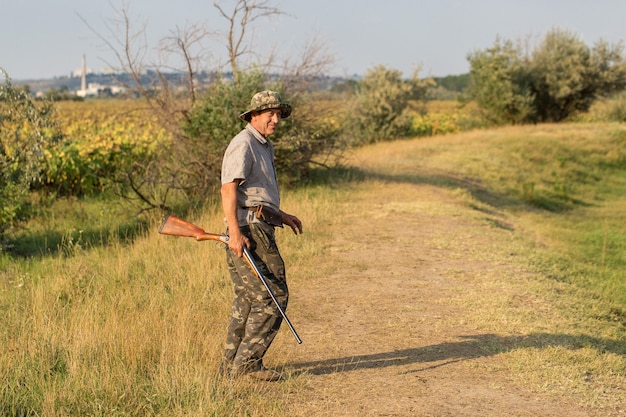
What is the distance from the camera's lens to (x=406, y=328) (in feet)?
22.4

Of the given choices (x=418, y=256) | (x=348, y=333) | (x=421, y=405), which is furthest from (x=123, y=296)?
(x=418, y=256)

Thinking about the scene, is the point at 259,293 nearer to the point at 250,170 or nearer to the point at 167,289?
the point at 250,170

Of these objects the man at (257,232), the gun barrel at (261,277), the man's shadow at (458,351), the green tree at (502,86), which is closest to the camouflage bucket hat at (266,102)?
the man at (257,232)

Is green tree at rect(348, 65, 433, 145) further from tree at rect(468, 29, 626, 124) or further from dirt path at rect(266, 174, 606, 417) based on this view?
dirt path at rect(266, 174, 606, 417)

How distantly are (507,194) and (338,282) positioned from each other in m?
10.7

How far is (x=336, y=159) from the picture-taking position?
15953 millimetres

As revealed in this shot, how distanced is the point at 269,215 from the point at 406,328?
2238 mm

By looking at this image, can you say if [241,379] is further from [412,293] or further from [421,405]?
[412,293]

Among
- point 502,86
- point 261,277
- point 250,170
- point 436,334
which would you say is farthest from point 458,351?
point 502,86

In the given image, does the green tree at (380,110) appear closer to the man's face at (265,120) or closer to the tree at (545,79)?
the tree at (545,79)

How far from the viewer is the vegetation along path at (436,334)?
5172mm

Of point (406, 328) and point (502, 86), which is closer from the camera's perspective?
point (406, 328)

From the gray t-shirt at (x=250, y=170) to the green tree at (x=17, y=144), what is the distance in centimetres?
579

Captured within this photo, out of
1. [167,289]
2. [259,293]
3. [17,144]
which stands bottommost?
[167,289]
